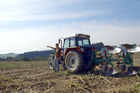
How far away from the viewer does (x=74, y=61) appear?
8695 mm

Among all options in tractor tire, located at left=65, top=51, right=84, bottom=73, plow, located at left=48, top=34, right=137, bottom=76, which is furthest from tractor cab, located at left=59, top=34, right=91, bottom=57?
tractor tire, located at left=65, top=51, right=84, bottom=73

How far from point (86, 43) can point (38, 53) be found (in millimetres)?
27630

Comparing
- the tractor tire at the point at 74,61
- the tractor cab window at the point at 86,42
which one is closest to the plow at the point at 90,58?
the tractor tire at the point at 74,61

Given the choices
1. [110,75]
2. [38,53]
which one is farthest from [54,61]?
[38,53]

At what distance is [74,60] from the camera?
8680 mm

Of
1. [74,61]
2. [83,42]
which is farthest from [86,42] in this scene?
[74,61]

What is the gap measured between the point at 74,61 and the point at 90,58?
2.72 ft

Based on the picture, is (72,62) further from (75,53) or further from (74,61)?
(75,53)

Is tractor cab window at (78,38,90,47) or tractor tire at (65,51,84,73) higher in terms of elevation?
tractor cab window at (78,38,90,47)

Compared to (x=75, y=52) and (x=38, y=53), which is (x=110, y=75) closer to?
(x=75, y=52)

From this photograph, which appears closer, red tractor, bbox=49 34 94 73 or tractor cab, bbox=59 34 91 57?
red tractor, bbox=49 34 94 73

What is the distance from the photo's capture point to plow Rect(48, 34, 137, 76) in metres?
8.12

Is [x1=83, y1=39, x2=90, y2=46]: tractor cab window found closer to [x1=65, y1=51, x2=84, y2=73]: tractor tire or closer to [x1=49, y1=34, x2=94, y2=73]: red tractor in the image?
[x1=49, y1=34, x2=94, y2=73]: red tractor

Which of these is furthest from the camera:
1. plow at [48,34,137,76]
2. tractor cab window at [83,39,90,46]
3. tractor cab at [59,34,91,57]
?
tractor cab window at [83,39,90,46]
